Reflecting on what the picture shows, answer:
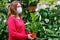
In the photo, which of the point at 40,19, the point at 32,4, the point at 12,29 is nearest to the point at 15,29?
the point at 12,29

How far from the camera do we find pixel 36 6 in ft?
20.9

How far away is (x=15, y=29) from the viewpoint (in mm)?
4184

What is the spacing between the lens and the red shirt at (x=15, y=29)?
13.6 ft

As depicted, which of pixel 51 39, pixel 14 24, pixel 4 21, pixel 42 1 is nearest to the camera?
pixel 14 24

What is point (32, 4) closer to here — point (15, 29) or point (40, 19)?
point (40, 19)

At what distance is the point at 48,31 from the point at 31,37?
107 centimetres

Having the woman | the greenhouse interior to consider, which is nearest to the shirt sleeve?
the woman

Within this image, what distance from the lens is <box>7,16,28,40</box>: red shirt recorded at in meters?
4.16

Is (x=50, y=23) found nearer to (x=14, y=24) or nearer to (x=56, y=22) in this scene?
(x=56, y=22)

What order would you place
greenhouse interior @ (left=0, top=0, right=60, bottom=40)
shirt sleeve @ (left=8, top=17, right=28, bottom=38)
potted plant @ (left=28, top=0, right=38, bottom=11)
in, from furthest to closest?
potted plant @ (left=28, top=0, right=38, bottom=11)
greenhouse interior @ (left=0, top=0, right=60, bottom=40)
shirt sleeve @ (left=8, top=17, right=28, bottom=38)

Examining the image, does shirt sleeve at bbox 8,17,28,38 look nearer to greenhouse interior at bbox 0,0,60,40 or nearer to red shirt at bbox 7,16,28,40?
red shirt at bbox 7,16,28,40

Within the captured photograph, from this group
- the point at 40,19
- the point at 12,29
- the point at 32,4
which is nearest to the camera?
the point at 12,29

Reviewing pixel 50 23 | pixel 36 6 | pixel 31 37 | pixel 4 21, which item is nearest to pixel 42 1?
pixel 36 6

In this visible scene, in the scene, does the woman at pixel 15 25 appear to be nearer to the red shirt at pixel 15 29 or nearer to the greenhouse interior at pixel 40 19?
the red shirt at pixel 15 29
